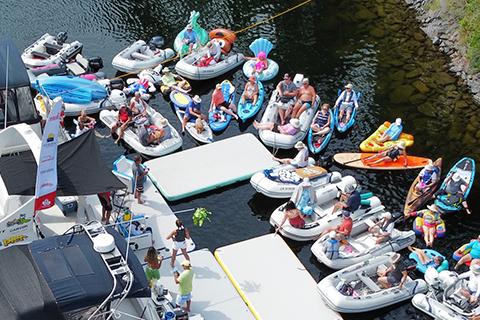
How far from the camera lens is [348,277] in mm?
18953

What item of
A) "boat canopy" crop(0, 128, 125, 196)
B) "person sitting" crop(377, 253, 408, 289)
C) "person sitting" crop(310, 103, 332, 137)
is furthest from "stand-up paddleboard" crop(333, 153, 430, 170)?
"boat canopy" crop(0, 128, 125, 196)

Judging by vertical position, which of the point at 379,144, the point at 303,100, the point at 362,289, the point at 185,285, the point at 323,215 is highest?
the point at 303,100

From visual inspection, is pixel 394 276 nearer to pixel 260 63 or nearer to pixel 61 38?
pixel 260 63

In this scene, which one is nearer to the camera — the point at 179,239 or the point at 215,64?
the point at 179,239

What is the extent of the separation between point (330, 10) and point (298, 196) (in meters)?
16.0

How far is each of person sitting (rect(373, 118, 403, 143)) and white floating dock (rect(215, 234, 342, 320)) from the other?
6447mm

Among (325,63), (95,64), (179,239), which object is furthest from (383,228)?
(95,64)

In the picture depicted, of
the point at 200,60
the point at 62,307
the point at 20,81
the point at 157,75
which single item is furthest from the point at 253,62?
the point at 62,307

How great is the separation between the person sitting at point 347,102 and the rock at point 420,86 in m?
4.17

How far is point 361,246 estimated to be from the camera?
20.2 m

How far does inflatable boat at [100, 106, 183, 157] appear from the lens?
2367 cm

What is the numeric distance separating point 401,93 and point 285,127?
6.46 m

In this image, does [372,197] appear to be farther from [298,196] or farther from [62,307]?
[62,307]

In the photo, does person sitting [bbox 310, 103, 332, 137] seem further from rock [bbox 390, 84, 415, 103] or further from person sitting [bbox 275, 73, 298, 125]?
rock [bbox 390, 84, 415, 103]
